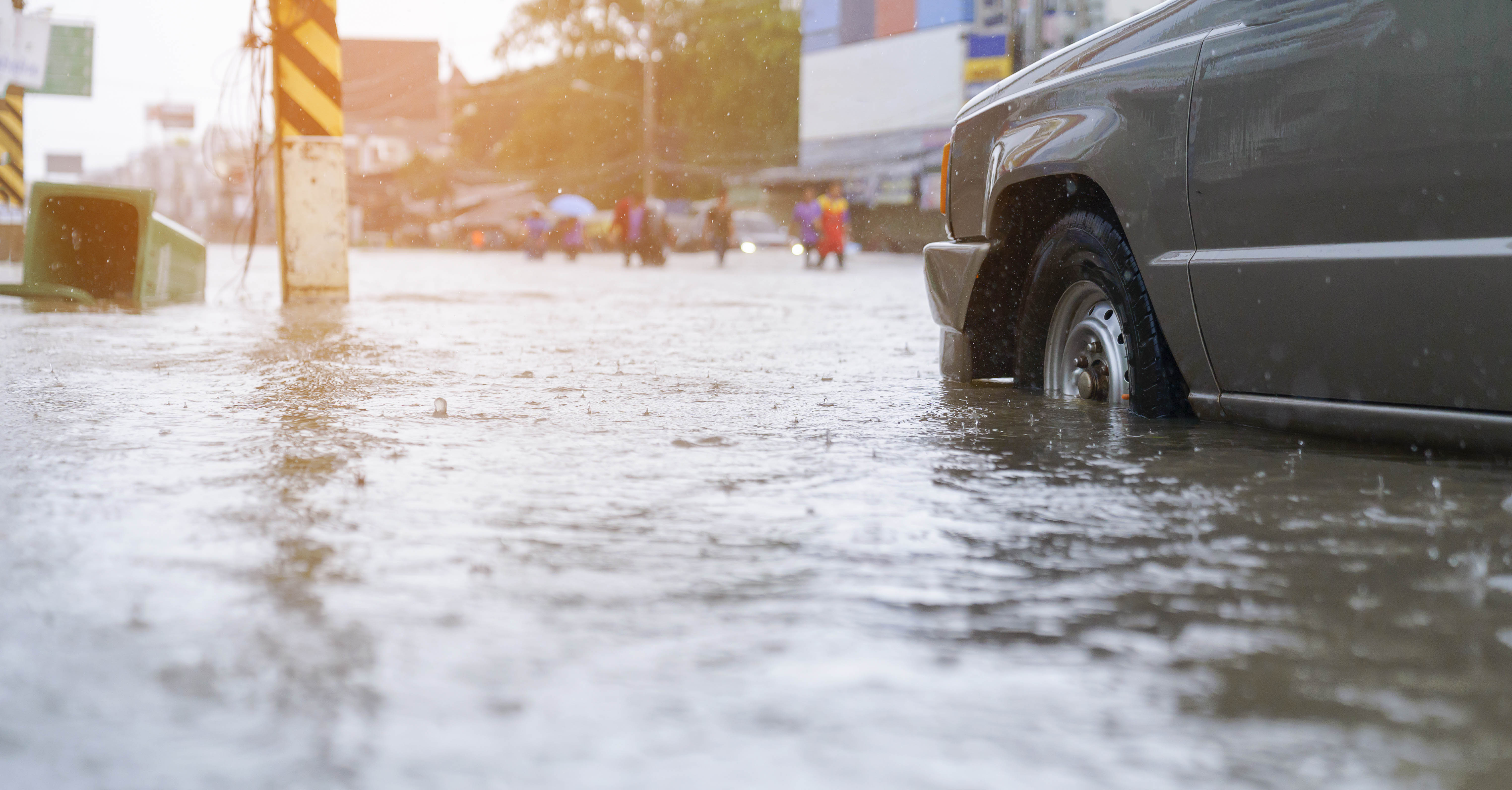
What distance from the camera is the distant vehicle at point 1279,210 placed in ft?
11.9

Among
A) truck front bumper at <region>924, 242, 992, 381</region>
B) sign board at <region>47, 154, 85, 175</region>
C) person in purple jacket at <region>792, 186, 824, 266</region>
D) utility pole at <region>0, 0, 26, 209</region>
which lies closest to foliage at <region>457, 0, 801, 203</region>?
person in purple jacket at <region>792, 186, 824, 266</region>

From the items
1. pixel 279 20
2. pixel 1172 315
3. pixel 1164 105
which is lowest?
pixel 1172 315

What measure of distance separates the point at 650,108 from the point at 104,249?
40.4m

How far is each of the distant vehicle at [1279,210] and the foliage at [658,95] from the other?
53.3 metres

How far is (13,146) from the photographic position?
1619 cm

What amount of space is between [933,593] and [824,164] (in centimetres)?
5197

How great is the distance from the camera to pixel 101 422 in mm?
4840

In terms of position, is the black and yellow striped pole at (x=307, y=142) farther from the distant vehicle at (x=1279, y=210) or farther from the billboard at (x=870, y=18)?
the billboard at (x=870, y=18)

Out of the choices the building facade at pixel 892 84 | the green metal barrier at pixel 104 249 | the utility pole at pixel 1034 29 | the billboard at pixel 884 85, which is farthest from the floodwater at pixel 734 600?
the billboard at pixel 884 85

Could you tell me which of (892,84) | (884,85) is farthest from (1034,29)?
(884,85)

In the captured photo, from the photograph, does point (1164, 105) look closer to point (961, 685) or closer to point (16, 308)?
point (961, 685)

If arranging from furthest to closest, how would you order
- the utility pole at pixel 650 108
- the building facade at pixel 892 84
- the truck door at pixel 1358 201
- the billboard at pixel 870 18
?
1. the utility pole at pixel 650 108
2. the billboard at pixel 870 18
3. the building facade at pixel 892 84
4. the truck door at pixel 1358 201

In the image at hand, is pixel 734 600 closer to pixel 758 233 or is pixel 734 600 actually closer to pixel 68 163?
pixel 758 233

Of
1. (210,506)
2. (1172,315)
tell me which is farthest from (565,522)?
(1172,315)
